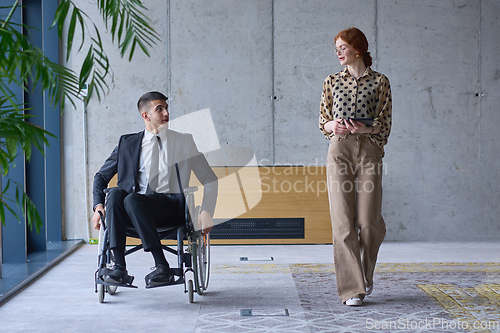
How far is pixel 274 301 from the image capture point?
2594mm

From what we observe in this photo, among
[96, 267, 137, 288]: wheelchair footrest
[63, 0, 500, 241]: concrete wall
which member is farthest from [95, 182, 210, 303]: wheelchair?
[63, 0, 500, 241]: concrete wall

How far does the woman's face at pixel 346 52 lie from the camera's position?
257 cm

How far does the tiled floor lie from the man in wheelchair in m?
0.32

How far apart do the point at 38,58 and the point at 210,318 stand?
1479 millimetres

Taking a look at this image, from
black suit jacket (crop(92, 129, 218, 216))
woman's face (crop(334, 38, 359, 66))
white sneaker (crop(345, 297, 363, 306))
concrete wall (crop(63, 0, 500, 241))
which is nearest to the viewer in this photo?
white sneaker (crop(345, 297, 363, 306))

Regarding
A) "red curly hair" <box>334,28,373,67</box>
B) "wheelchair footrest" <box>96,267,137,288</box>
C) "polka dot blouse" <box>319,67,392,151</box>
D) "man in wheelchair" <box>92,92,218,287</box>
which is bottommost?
"wheelchair footrest" <box>96,267,137,288</box>

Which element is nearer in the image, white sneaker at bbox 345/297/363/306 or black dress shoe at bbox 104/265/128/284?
black dress shoe at bbox 104/265/128/284

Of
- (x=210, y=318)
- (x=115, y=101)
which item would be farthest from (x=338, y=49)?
(x=115, y=101)

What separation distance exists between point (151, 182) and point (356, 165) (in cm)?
115

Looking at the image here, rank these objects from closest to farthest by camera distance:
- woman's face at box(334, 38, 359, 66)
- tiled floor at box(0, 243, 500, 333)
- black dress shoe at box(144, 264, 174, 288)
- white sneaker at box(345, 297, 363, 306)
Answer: tiled floor at box(0, 243, 500, 333) → black dress shoe at box(144, 264, 174, 288) → white sneaker at box(345, 297, 363, 306) → woman's face at box(334, 38, 359, 66)

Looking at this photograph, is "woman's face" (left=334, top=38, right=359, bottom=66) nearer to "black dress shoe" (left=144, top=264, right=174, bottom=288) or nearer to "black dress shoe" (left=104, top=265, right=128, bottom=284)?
"black dress shoe" (left=144, top=264, right=174, bottom=288)

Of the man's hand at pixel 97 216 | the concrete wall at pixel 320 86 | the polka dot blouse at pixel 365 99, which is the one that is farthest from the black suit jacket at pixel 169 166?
the concrete wall at pixel 320 86

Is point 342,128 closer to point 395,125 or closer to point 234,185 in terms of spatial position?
point 234,185

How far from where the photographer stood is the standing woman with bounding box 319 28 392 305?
8.25ft
